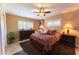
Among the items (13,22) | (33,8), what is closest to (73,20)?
(33,8)

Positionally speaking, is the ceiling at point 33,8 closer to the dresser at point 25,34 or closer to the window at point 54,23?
the window at point 54,23

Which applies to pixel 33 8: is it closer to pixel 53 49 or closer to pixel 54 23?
pixel 54 23

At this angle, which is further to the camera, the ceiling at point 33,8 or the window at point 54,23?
the window at point 54,23

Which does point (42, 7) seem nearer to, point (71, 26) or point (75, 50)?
point (71, 26)

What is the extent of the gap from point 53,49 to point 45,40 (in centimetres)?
24

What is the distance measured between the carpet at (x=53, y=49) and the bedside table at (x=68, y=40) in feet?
0.20

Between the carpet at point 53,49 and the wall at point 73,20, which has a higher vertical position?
the wall at point 73,20

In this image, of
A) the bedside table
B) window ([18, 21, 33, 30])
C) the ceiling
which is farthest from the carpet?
the ceiling

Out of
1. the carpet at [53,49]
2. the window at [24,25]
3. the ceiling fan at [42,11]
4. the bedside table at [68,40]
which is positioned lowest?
the carpet at [53,49]

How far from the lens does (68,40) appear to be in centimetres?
201

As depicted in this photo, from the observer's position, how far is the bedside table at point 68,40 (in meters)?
1.98

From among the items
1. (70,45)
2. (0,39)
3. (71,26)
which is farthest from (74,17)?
(0,39)

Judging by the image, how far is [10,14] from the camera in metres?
1.92

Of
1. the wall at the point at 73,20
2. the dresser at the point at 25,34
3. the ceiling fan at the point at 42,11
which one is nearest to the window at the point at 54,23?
the wall at the point at 73,20
